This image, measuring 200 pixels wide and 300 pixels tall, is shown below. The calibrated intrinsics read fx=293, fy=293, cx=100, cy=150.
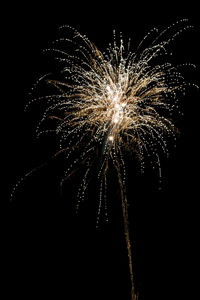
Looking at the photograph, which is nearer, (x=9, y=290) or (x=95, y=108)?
(x=95, y=108)

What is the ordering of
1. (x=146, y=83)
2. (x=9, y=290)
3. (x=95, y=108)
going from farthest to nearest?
(x=9, y=290) → (x=95, y=108) → (x=146, y=83)

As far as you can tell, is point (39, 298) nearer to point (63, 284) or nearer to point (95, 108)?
point (63, 284)

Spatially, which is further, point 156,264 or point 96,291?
point 156,264

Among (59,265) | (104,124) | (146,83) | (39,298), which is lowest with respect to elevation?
(39,298)

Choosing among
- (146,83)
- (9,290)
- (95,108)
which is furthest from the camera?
(9,290)

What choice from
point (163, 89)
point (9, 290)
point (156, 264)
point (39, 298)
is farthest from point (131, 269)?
point (163, 89)

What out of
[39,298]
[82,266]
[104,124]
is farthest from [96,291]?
[104,124]

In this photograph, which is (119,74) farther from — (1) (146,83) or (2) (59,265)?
(2) (59,265)

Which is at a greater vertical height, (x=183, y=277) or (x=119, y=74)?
(x=119, y=74)

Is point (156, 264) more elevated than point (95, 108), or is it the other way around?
point (95, 108)
